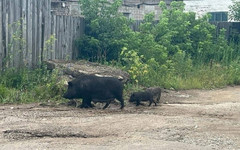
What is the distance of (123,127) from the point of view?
306 inches

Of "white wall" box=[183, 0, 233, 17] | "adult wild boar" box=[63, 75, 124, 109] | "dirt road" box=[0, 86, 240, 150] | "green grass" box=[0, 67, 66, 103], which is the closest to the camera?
"dirt road" box=[0, 86, 240, 150]

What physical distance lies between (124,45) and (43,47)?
2.89 m

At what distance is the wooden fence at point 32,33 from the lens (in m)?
11.6

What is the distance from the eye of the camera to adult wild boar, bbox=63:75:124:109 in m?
9.95

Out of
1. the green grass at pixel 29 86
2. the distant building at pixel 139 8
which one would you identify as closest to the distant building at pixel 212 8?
the distant building at pixel 139 8

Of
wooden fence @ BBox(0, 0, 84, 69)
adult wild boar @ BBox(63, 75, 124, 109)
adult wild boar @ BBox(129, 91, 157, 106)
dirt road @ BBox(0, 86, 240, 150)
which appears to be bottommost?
dirt road @ BBox(0, 86, 240, 150)

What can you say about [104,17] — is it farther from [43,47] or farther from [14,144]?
[14,144]

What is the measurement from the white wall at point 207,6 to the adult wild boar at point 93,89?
18117 mm

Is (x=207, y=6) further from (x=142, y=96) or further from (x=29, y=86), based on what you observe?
(x=29, y=86)

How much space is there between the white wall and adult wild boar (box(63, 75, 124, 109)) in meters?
18.1

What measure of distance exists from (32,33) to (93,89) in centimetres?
368

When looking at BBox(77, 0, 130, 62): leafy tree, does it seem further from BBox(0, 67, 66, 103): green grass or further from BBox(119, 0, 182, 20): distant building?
BBox(119, 0, 182, 20): distant building

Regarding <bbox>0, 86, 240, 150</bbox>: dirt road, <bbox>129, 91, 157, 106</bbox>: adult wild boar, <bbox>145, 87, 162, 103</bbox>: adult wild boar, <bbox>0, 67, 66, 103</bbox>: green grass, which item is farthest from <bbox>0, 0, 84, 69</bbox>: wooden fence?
<bbox>145, 87, 162, 103</bbox>: adult wild boar

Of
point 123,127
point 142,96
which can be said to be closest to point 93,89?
point 142,96
